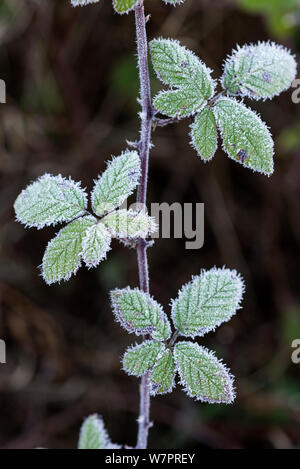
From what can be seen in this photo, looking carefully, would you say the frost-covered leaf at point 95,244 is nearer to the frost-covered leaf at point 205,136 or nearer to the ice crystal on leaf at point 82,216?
the ice crystal on leaf at point 82,216

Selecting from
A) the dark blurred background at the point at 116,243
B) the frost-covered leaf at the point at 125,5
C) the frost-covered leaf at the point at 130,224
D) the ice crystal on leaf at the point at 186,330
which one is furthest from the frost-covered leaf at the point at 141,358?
the dark blurred background at the point at 116,243

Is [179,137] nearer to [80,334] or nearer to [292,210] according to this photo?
[292,210]

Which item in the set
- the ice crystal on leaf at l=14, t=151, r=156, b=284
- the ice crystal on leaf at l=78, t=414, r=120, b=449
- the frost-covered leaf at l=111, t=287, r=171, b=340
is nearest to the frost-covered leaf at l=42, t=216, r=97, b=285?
the ice crystal on leaf at l=14, t=151, r=156, b=284

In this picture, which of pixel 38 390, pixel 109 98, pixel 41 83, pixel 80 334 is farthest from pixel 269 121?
pixel 38 390

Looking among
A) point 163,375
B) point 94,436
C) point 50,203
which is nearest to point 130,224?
point 50,203

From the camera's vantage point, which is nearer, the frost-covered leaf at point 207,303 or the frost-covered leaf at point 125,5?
the frost-covered leaf at point 125,5
